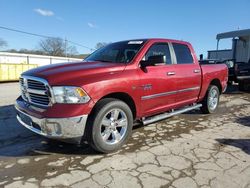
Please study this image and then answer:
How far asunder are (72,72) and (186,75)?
9.45 ft

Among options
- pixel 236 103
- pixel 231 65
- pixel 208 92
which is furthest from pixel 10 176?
Answer: pixel 231 65

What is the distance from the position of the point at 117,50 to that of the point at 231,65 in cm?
866

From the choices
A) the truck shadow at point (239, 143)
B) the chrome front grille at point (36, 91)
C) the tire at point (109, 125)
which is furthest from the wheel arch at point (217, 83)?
the chrome front grille at point (36, 91)

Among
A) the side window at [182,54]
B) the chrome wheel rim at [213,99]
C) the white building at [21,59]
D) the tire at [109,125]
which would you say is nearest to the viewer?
the tire at [109,125]

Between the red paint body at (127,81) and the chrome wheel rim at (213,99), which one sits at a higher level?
the red paint body at (127,81)

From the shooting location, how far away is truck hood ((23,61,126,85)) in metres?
3.90

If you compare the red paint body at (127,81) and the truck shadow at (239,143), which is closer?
the red paint body at (127,81)

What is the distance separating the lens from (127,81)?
14.6ft

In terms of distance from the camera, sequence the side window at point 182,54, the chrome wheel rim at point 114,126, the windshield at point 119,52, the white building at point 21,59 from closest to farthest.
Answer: the chrome wheel rim at point 114,126, the windshield at point 119,52, the side window at point 182,54, the white building at point 21,59

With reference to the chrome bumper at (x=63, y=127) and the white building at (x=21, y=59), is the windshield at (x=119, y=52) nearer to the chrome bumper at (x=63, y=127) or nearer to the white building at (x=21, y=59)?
the chrome bumper at (x=63, y=127)

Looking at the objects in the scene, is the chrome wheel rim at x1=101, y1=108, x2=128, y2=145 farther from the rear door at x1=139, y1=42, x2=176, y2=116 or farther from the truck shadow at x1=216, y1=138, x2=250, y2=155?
the truck shadow at x1=216, y1=138, x2=250, y2=155

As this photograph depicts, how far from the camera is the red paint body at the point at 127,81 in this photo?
388cm

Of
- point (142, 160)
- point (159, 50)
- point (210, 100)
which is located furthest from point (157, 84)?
point (210, 100)

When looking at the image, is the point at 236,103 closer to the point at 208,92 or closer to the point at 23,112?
the point at 208,92
